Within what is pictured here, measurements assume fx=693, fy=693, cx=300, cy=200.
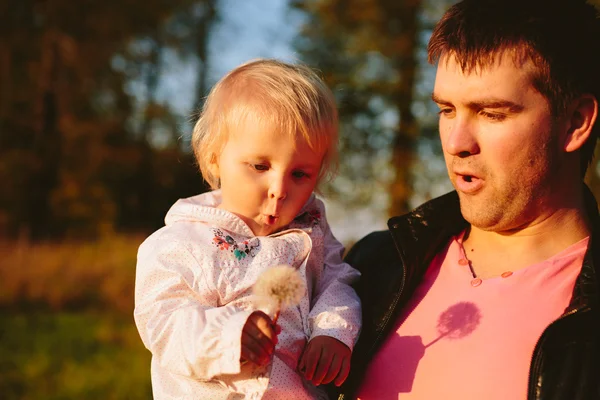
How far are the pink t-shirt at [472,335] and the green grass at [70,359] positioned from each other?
6328 mm

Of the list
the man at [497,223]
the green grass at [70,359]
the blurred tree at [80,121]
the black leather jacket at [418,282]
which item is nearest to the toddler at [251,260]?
the black leather jacket at [418,282]

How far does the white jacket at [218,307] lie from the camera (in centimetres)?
224

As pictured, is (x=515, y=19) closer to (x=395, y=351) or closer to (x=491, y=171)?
(x=491, y=171)

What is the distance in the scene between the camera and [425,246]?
291 cm

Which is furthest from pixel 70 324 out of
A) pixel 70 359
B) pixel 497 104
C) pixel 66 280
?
pixel 497 104

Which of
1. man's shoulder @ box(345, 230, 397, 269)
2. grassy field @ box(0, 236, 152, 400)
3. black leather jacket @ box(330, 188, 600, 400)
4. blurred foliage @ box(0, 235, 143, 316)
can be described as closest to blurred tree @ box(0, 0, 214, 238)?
grassy field @ box(0, 236, 152, 400)

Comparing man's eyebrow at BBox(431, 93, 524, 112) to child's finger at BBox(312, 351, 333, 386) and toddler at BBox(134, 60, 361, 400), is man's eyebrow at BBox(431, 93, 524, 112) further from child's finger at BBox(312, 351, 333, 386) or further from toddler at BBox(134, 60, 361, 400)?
child's finger at BBox(312, 351, 333, 386)

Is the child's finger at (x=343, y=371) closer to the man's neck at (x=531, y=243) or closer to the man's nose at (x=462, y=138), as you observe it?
A: the man's neck at (x=531, y=243)

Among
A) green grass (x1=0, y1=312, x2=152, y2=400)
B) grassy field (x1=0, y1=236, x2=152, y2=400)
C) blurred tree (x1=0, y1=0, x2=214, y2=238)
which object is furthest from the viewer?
blurred tree (x1=0, y1=0, x2=214, y2=238)

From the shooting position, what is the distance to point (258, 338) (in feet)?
7.11

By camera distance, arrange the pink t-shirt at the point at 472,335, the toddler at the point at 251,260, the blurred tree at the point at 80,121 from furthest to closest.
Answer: the blurred tree at the point at 80,121 < the pink t-shirt at the point at 472,335 < the toddler at the point at 251,260

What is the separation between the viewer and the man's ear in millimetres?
2787

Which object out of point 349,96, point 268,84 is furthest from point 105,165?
point 268,84

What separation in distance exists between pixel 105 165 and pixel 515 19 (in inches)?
782
